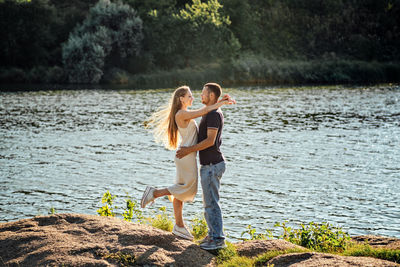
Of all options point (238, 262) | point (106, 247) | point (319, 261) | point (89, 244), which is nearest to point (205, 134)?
point (238, 262)

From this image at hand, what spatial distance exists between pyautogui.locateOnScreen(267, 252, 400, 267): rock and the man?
104cm

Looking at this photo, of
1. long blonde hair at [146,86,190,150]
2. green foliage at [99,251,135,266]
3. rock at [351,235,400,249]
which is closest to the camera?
green foliage at [99,251,135,266]

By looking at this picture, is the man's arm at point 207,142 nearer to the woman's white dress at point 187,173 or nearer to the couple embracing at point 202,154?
the couple embracing at point 202,154

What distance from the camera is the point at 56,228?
741cm

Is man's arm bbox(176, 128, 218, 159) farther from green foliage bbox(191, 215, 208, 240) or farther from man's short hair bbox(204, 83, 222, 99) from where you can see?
green foliage bbox(191, 215, 208, 240)

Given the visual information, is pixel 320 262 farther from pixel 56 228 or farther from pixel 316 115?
pixel 316 115

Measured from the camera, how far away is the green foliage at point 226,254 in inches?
284

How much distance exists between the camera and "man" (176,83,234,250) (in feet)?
24.0

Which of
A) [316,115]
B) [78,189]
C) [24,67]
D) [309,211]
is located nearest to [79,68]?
[24,67]

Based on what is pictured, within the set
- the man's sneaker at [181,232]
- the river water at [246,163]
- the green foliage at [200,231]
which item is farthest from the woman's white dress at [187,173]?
the river water at [246,163]

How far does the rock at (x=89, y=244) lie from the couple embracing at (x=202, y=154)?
1.54 feet

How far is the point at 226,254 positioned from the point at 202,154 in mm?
1519

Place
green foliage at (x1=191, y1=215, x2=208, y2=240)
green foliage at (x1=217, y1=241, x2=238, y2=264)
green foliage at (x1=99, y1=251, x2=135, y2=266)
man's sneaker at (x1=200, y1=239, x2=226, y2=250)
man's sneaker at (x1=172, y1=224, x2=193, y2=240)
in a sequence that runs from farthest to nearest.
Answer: green foliage at (x1=191, y1=215, x2=208, y2=240), man's sneaker at (x1=172, y1=224, x2=193, y2=240), man's sneaker at (x1=200, y1=239, x2=226, y2=250), green foliage at (x1=217, y1=241, x2=238, y2=264), green foliage at (x1=99, y1=251, x2=135, y2=266)

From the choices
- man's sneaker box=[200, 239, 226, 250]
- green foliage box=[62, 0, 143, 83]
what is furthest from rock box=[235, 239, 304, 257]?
green foliage box=[62, 0, 143, 83]
